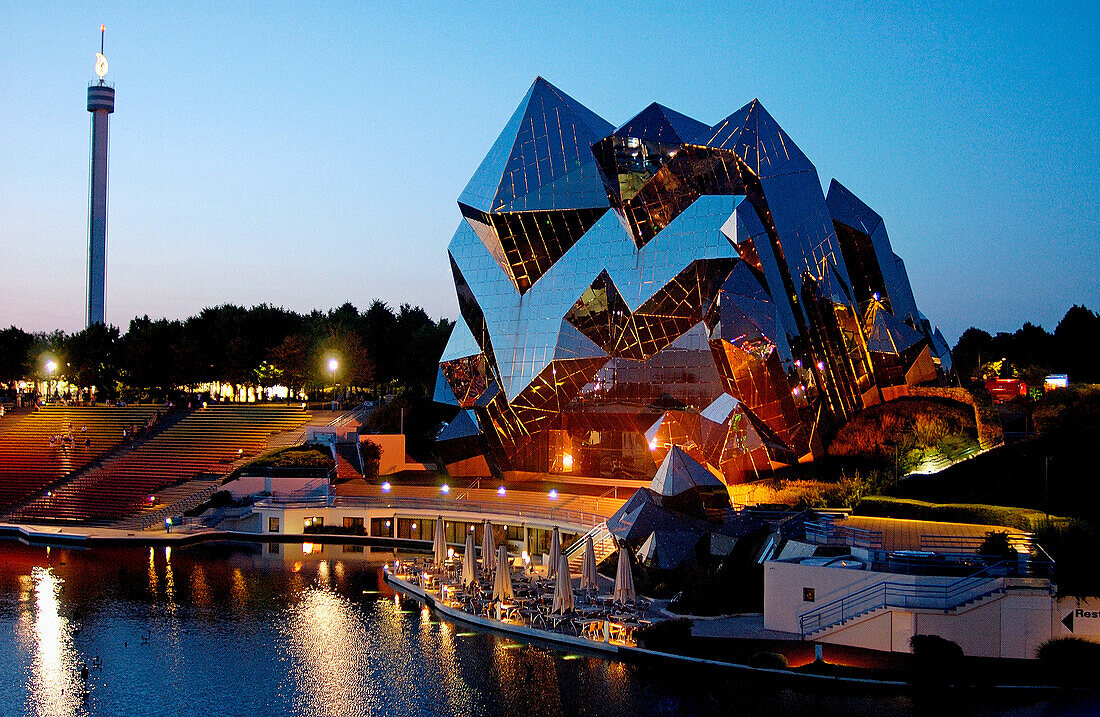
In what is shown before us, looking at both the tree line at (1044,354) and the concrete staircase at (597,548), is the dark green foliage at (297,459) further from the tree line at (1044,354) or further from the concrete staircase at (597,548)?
the tree line at (1044,354)

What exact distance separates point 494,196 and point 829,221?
50.1ft

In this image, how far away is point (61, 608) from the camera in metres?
31.2

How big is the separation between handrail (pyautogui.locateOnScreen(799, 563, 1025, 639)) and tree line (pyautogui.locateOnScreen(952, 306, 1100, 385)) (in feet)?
157

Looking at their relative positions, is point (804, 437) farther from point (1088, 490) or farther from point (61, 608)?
point (61, 608)

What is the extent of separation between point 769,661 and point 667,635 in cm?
284

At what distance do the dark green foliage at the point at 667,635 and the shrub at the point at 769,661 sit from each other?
204cm

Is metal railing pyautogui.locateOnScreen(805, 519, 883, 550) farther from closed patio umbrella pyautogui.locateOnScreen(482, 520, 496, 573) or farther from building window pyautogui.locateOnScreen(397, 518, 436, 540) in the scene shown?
building window pyautogui.locateOnScreen(397, 518, 436, 540)

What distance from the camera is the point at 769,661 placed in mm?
23375

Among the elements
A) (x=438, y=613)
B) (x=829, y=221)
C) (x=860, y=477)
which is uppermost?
(x=829, y=221)

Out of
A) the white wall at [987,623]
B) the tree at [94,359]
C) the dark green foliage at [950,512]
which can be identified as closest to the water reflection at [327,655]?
the white wall at [987,623]

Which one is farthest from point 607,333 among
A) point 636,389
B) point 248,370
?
point 248,370

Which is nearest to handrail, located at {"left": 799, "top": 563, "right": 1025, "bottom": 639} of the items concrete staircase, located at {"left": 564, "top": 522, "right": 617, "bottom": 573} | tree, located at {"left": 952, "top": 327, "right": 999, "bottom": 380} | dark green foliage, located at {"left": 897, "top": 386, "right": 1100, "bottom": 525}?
dark green foliage, located at {"left": 897, "top": 386, "right": 1100, "bottom": 525}

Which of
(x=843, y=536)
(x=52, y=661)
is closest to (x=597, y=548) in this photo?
(x=843, y=536)

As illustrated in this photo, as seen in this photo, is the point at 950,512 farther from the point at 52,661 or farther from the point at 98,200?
the point at 98,200
